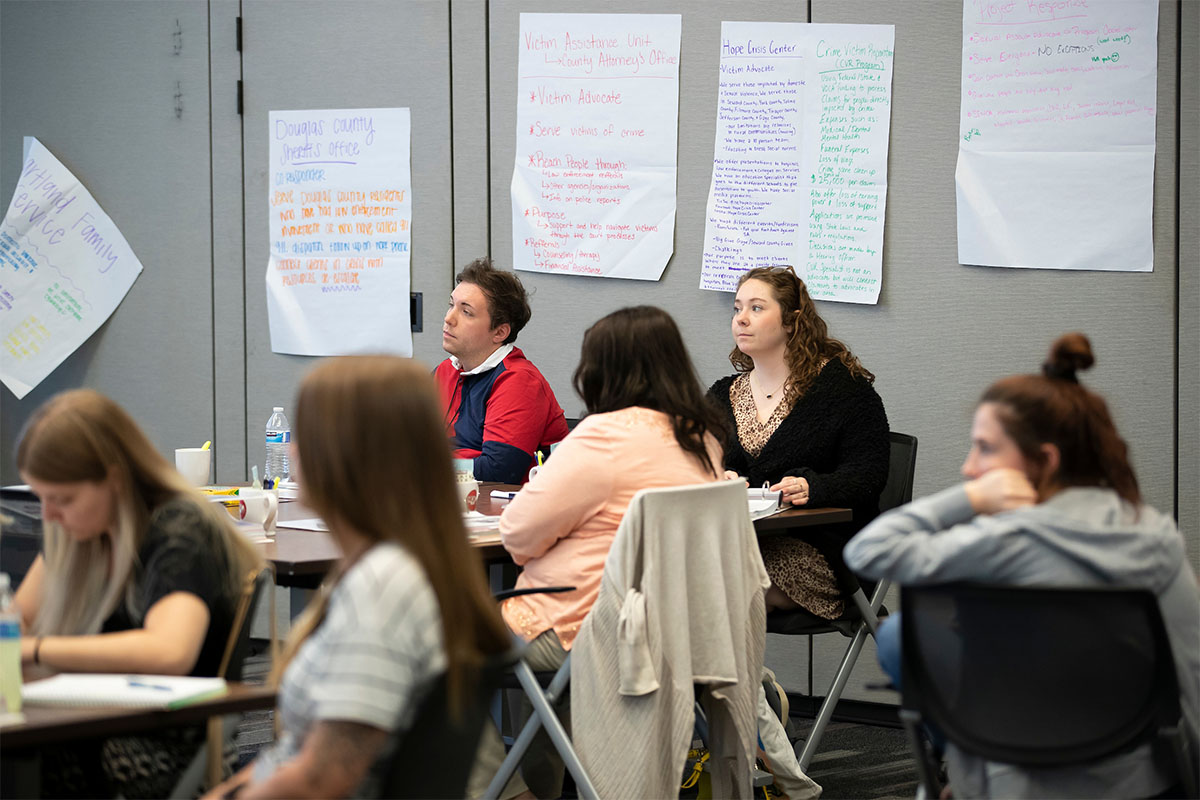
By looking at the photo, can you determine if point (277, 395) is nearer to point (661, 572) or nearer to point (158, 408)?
point (158, 408)

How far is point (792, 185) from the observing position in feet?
14.0

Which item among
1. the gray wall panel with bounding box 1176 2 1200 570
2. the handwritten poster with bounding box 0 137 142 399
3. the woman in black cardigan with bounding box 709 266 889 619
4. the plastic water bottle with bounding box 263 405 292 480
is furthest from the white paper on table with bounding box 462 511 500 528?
the handwritten poster with bounding box 0 137 142 399

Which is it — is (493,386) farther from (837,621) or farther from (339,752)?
(339,752)

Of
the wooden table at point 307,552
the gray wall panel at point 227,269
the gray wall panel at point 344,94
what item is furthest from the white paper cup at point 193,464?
the gray wall panel at point 227,269

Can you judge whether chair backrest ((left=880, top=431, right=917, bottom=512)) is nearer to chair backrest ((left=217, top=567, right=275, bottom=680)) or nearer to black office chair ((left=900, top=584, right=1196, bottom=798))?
black office chair ((left=900, top=584, right=1196, bottom=798))

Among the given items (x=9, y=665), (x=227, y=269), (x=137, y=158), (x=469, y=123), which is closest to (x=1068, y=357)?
(x=9, y=665)

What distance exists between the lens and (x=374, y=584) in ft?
4.56

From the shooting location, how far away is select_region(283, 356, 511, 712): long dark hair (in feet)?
4.71

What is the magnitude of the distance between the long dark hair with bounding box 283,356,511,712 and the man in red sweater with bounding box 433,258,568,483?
2.46 metres

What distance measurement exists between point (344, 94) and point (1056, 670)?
3.92 m

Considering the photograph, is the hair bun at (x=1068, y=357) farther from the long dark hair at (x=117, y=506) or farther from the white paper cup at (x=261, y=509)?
the white paper cup at (x=261, y=509)

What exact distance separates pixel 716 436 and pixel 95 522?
1418 mm

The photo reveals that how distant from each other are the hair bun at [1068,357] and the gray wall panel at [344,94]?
3.18m

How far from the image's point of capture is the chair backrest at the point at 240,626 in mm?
1956
